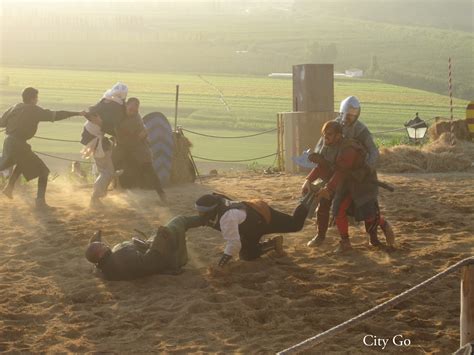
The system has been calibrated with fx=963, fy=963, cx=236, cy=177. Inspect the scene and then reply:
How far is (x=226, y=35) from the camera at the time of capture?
8512 cm

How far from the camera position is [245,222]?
764 cm

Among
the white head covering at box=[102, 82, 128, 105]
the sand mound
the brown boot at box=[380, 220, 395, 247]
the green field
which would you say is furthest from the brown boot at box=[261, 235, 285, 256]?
the green field

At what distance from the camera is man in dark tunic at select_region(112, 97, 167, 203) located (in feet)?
35.6

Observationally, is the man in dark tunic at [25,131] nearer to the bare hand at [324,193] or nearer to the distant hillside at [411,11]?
the bare hand at [324,193]

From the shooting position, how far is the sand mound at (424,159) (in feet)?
45.9

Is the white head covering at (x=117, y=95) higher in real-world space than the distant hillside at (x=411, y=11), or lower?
lower

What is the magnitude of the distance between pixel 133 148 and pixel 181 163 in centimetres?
225

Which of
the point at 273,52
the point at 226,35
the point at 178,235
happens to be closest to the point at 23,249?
the point at 178,235

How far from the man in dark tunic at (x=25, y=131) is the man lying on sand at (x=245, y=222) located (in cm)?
335

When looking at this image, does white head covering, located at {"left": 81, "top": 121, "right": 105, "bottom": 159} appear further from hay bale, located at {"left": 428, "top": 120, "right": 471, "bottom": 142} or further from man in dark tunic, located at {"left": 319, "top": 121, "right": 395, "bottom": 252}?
hay bale, located at {"left": 428, "top": 120, "right": 471, "bottom": 142}

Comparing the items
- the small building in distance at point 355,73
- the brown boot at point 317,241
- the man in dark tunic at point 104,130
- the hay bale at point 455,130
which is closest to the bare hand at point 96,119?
the man in dark tunic at point 104,130

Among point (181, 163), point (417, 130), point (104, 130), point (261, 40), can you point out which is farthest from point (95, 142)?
point (261, 40)

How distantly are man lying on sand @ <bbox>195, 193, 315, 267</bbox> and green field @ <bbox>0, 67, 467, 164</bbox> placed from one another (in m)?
24.0

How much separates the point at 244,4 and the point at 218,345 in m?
122
